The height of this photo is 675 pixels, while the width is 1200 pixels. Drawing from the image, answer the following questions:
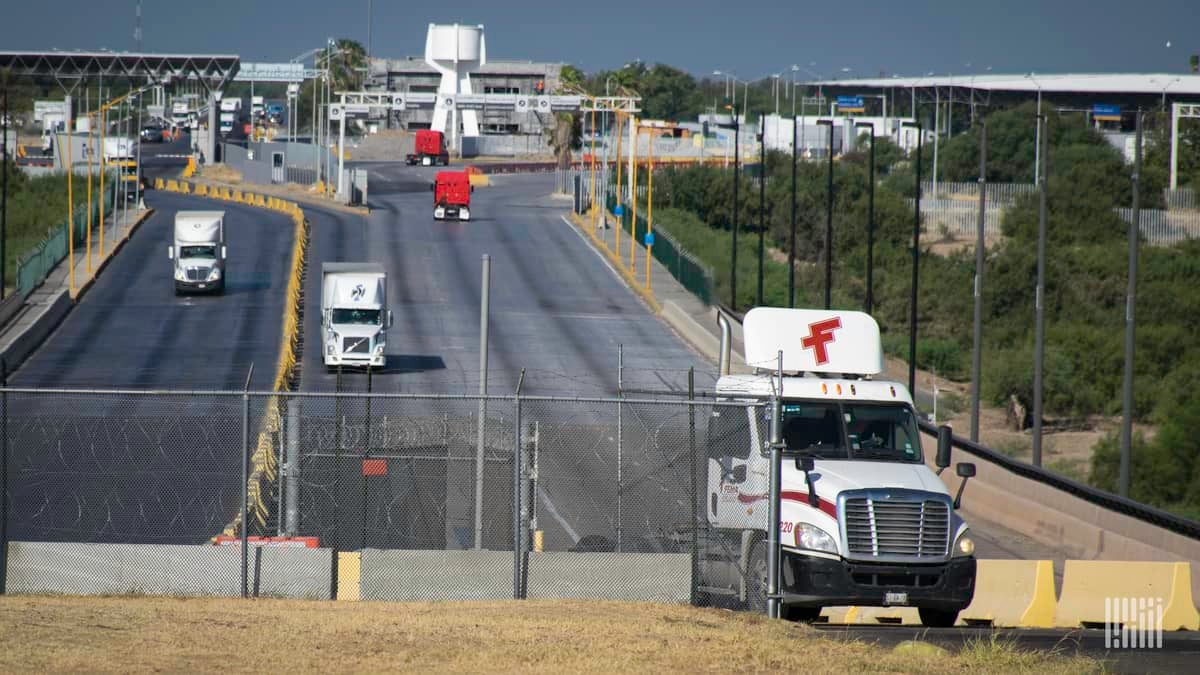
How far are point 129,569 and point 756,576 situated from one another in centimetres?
734

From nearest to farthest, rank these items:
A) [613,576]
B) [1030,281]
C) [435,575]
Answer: [613,576] < [435,575] < [1030,281]

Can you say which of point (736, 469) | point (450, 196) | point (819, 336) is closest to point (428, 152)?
point (450, 196)

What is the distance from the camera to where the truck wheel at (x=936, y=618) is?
16750 millimetres

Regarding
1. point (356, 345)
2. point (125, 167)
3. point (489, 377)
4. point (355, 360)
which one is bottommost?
point (489, 377)

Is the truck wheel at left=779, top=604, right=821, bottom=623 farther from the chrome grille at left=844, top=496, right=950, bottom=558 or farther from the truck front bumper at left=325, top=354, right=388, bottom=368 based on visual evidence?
the truck front bumper at left=325, top=354, right=388, bottom=368

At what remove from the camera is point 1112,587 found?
60.3ft

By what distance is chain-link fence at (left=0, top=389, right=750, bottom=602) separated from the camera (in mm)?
16766

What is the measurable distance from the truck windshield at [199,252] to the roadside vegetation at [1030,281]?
2387 centimetres

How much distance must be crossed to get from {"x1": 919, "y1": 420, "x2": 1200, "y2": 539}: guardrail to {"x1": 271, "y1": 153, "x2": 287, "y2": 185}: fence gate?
3308 inches

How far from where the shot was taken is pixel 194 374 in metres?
44.1

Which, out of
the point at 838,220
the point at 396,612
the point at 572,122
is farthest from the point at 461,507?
the point at 572,122

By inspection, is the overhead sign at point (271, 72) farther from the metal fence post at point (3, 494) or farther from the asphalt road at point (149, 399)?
the metal fence post at point (3, 494)

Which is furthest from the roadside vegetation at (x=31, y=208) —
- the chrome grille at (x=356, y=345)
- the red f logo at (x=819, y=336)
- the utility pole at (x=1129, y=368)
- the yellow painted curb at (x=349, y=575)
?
the red f logo at (x=819, y=336)

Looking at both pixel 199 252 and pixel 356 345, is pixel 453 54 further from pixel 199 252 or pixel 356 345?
pixel 356 345
